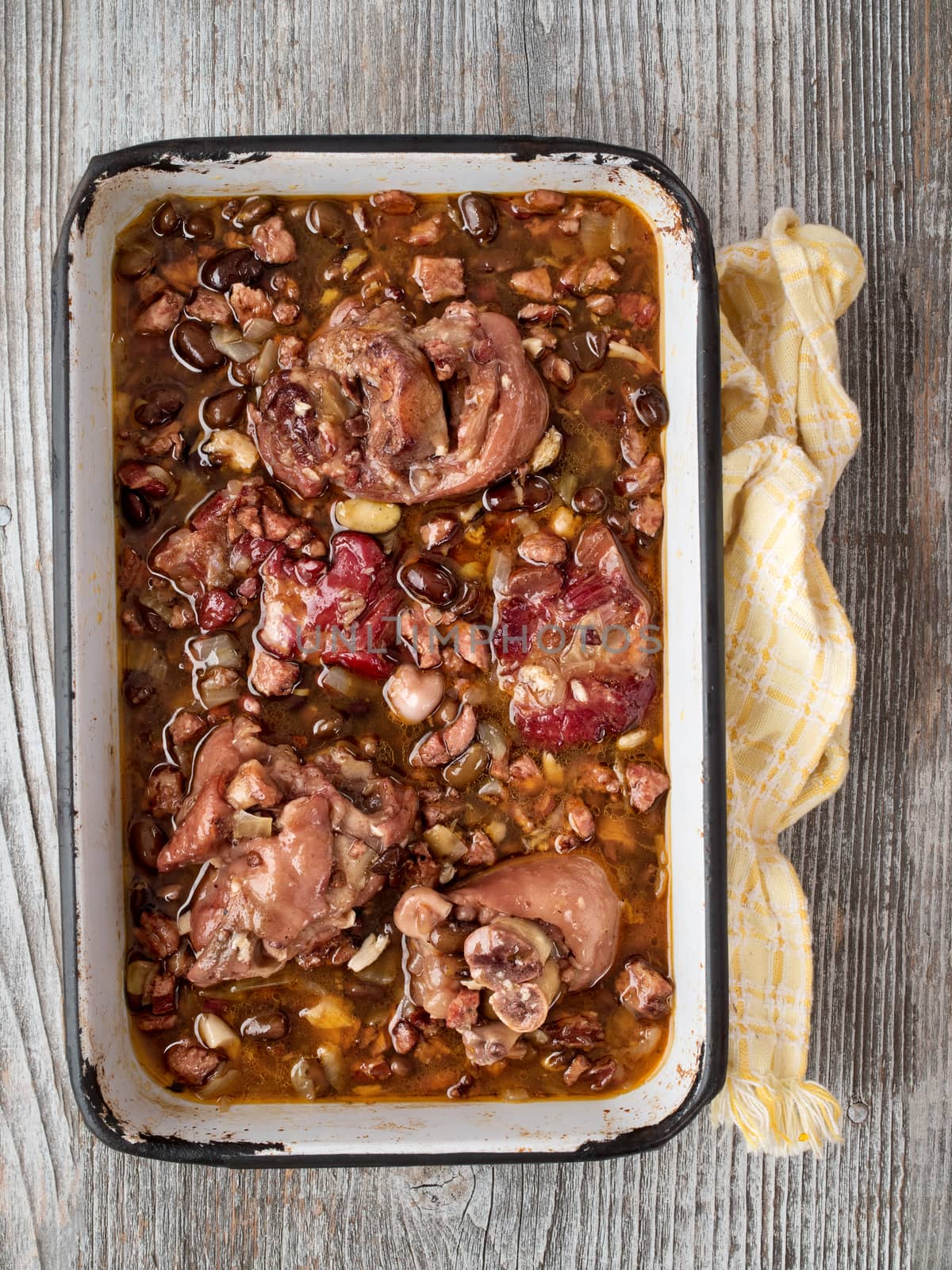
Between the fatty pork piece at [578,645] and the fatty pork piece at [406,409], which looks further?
the fatty pork piece at [578,645]

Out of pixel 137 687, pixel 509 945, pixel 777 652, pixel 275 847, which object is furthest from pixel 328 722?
pixel 777 652

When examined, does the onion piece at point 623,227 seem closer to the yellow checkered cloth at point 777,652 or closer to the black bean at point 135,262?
the yellow checkered cloth at point 777,652

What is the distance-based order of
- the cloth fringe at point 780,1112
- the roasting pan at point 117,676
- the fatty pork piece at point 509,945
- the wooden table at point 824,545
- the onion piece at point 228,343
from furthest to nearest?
the wooden table at point 824,545 < the cloth fringe at point 780,1112 < the onion piece at point 228,343 < the fatty pork piece at point 509,945 < the roasting pan at point 117,676

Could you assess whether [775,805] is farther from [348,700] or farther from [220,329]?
[220,329]

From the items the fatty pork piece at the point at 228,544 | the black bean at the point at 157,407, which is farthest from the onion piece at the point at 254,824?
the black bean at the point at 157,407

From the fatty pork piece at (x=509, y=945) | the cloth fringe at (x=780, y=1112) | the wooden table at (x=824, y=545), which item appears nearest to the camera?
the fatty pork piece at (x=509, y=945)

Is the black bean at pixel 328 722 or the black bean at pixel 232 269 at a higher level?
the black bean at pixel 232 269

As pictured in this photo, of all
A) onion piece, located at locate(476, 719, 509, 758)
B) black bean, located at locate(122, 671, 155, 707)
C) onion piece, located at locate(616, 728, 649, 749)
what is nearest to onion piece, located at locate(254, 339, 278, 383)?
black bean, located at locate(122, 671, 155, 707)

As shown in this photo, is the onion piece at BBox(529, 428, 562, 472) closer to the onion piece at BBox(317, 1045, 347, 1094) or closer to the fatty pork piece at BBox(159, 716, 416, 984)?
the fatty pork piece at BBox(159, 716, 416, 984)
